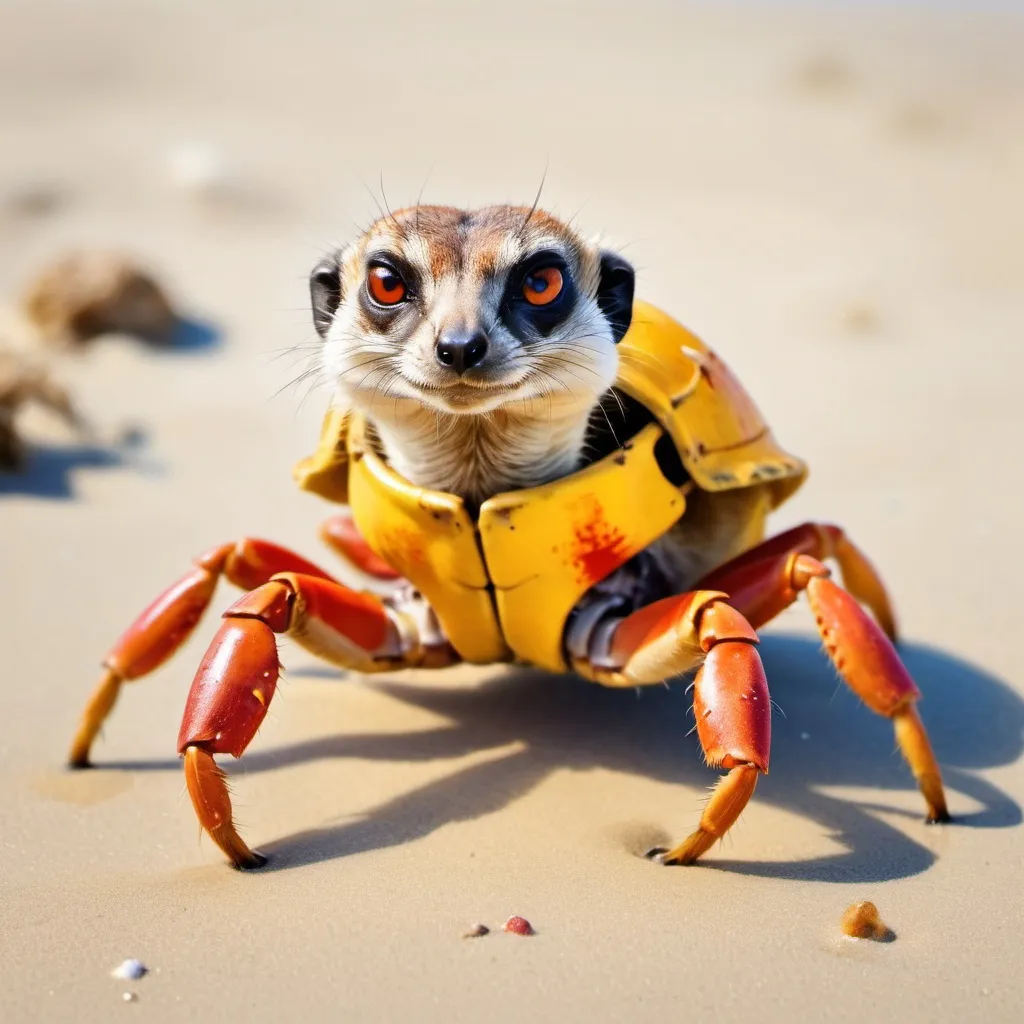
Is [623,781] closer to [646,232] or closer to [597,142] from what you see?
[646,232]

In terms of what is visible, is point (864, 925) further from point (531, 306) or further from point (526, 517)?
point (531, 306)

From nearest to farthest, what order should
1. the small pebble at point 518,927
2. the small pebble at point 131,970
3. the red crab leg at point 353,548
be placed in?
the small pebble at point 131,970 < the small pebble at point 518,927 < the red crab leg at point 353,548

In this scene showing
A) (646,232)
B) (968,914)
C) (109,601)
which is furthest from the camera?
(646,232)

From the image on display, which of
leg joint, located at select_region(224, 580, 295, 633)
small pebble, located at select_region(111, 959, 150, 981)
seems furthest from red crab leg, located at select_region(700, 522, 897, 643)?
small pebble, located at select_region(111, 959, 150, 981)

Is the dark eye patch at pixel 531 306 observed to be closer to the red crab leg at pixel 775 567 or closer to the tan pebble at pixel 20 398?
the red crab leg at pixel 775 567

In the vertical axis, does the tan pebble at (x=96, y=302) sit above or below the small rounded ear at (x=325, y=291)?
below

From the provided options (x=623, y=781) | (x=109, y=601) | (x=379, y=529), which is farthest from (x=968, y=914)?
(x=109, y=601)

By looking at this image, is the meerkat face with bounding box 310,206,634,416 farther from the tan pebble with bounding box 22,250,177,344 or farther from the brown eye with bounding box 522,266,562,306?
the tan pebble with bounding box 22,250,177,344

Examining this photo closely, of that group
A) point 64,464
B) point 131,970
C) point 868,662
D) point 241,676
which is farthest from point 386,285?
point 64,464

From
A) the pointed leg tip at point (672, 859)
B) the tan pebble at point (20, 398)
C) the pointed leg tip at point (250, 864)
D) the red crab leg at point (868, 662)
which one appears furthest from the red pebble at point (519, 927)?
the tan pebble at point (20, 398)
